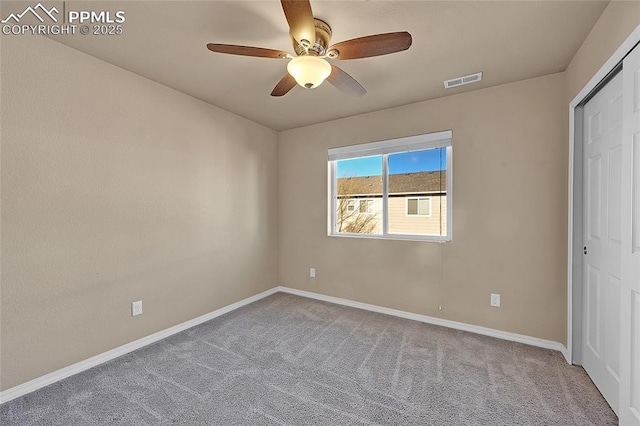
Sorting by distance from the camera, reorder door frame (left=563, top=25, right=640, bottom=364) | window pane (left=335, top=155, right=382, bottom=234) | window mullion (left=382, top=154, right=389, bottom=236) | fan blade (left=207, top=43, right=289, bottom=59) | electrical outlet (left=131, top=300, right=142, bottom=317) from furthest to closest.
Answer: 1. window pane (left=335, top=155, right=382, bottom=234)
2. window mullion (left=382, top=154, right=389, bottom=236)
3. electrical outlet (left=131, top=300, right=142, bottom=317)
4. door frame (left=563, top=25, right=640, bottom=364)
5. fan blade (left=207, top=43, right=289, bottom=59)

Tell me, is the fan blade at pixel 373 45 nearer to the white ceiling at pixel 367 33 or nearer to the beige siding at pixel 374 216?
the white ceiling at pixel 367 33

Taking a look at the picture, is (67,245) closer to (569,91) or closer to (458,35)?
(458,35)

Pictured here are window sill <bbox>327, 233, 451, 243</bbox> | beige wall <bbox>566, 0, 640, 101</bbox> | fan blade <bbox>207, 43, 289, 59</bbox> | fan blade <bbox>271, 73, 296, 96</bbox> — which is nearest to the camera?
beige wall <bbox>566, 0, 640, 101</bbox>

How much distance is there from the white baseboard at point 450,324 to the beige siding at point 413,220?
3.13 ft

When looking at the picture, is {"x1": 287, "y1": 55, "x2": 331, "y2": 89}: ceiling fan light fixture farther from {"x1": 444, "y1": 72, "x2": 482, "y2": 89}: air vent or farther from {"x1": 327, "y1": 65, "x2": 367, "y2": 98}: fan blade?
{"x1": 444, "y1": 72, "x2": 482, "y2": 89}: air vent

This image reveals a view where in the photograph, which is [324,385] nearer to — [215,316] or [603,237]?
[215,316]

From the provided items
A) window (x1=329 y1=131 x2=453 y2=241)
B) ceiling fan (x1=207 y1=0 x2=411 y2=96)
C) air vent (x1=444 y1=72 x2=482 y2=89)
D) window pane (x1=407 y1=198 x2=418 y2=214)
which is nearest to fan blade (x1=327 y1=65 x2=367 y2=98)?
ceiling fan (x1=207 y1=0 x2=411 y2=96)

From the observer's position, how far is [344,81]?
1.98 metres

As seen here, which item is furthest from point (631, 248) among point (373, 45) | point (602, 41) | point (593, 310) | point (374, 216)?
point (374, 216)

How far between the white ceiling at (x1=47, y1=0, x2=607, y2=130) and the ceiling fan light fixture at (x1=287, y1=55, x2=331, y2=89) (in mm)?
319

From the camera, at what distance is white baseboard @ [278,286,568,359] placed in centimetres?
246

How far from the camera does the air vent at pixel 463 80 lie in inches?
97.0

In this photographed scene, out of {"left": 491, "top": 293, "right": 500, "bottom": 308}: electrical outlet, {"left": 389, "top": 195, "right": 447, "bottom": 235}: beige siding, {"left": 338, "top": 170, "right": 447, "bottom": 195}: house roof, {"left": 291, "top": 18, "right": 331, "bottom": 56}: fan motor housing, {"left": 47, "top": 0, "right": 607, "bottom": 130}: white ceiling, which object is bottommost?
{"left": 491, "top": 293, "right": 500, "bottom": 308}: electrical outlet

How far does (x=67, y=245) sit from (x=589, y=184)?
3941 millimetres
